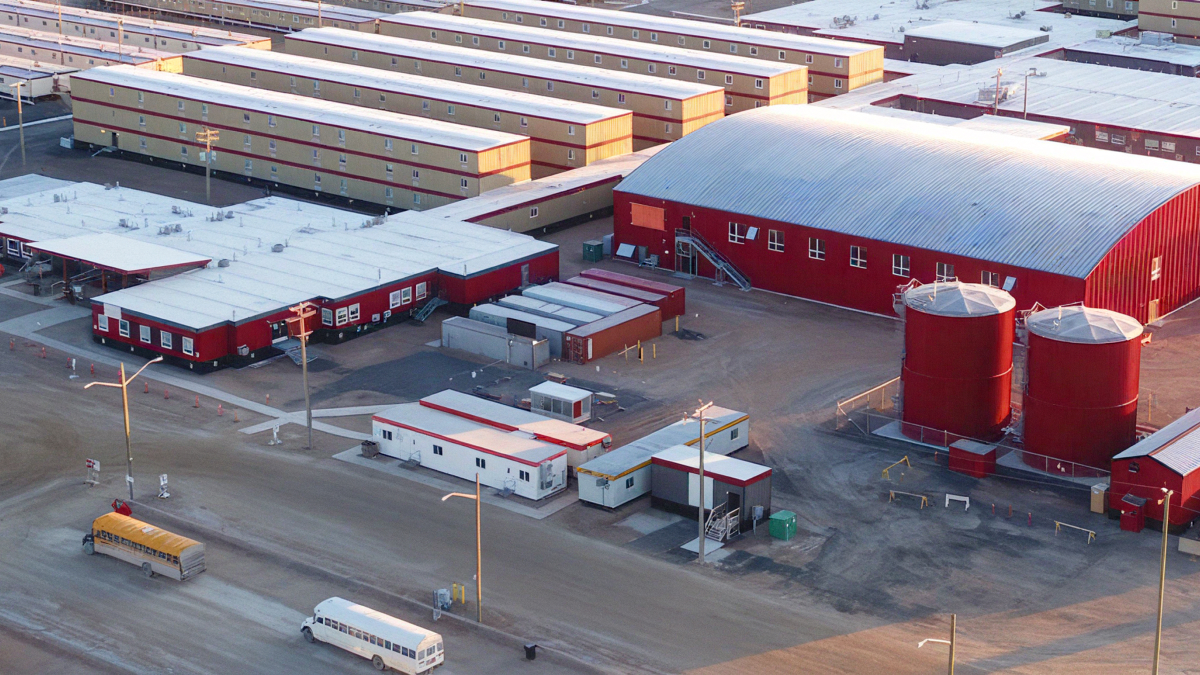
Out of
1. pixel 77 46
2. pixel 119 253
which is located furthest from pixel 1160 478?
pixel 77 46

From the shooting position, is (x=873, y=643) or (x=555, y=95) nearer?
(x=873, y=643)

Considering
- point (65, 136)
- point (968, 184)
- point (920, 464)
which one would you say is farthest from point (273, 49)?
point (920, 464)

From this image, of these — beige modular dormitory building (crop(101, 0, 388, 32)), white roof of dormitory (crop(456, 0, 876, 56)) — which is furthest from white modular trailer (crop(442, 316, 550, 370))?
beige modular dormitory building (crop(101, 0, 388, 32))

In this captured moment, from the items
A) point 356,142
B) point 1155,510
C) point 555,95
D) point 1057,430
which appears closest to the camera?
point 1155,510

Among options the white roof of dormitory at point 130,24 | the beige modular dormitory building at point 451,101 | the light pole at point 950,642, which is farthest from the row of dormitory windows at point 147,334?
the white roof of dormitory at point 130,24

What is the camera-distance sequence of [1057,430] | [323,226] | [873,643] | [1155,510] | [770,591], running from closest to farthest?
[873,643], [770,591], [1155,510], [1057,430], [323,226]

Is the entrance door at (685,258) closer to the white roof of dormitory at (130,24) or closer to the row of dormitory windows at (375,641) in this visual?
the row of dormitory windows at (375,641)

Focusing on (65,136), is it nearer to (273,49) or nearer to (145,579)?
(273,49)
